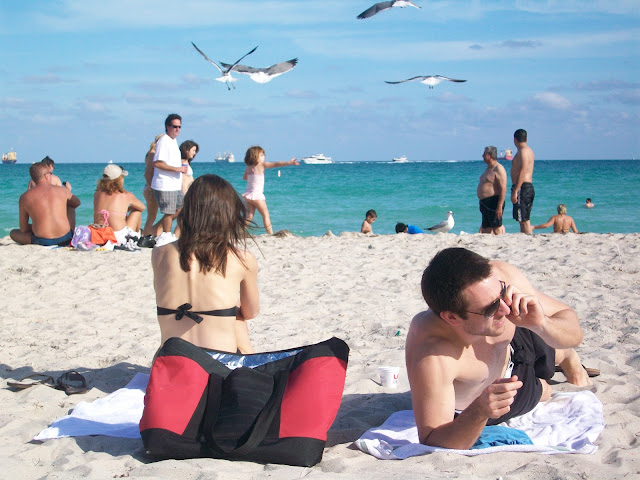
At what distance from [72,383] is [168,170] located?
15.2ft

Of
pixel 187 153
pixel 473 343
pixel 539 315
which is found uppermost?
pixel 187 153

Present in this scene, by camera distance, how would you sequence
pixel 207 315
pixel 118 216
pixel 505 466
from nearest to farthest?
pixel 505 466 < pixel 207 315 < pixel 118 216

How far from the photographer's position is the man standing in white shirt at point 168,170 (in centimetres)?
781

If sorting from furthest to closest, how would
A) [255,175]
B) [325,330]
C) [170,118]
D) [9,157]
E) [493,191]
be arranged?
[9,157]
[493,191]
[255,175]
[170,118]
[325,330]

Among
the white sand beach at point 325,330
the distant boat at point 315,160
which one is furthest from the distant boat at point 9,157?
the white sand beach at point 325,330

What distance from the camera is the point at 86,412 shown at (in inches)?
121

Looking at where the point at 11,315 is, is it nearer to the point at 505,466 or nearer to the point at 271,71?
the point at 505,466

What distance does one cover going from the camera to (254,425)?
2.50m

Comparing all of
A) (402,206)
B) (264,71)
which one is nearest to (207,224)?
(264,71)

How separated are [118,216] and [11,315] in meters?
3.05

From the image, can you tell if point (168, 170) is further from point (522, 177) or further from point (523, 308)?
point (523, 308)

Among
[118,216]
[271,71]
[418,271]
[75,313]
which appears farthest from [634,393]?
[271,71]

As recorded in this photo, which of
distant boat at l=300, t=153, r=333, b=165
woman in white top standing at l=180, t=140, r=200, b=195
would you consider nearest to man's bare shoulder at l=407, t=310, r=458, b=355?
woman in white top standing at l=180, t=140, r=200, b=195

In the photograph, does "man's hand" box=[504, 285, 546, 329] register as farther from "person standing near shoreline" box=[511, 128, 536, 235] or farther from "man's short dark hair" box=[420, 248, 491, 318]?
A: "person standing near shoreline" box=[511, 128, 536, 235]
